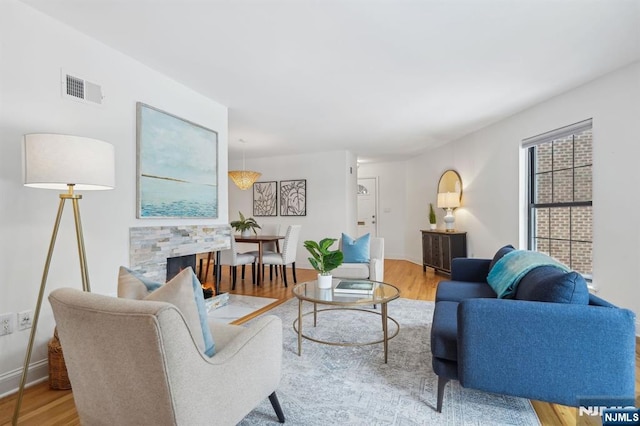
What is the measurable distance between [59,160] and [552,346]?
104 inches

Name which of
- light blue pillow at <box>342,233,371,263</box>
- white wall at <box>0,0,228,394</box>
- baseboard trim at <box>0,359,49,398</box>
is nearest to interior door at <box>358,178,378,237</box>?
light blue pillow at <box>342,233,371,263</box>

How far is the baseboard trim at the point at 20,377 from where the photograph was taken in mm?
1870

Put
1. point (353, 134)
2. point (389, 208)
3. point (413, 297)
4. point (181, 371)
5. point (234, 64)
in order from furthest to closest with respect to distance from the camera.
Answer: point (389, 208) < point (353, 134) < point (413, 297) < point (234, 64) < point (181, 371)

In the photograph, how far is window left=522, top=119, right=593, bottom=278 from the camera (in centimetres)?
332

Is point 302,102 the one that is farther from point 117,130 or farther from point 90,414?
point 90,414

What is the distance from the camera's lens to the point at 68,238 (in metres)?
2.18

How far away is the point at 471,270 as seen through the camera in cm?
Result: 302

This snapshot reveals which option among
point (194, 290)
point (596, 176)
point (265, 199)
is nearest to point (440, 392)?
point (194, 290)

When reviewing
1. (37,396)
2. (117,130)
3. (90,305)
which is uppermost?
(117,130)

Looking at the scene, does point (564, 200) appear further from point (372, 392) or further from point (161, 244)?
point (161, 244)

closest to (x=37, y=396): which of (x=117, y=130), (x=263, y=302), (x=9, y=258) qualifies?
(x=9, y=258)

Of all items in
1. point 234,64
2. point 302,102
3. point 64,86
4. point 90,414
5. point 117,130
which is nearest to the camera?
point 90,414

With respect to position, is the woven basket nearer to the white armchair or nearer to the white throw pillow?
the white throw pillow

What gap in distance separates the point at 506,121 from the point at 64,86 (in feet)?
15.9
